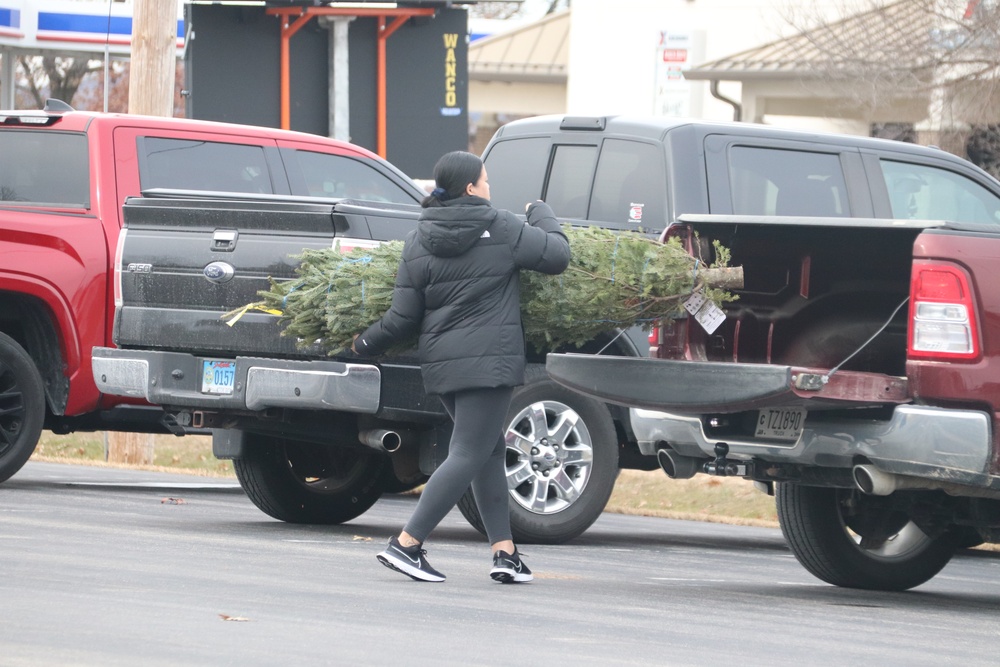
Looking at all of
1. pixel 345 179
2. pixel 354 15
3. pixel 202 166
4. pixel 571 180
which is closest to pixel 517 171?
pixel 571 180

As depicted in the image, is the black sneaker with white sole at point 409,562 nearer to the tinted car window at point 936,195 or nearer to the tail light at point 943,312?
the tail light at point 943,312

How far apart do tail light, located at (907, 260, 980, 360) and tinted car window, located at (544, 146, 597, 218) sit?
3362 millimetres

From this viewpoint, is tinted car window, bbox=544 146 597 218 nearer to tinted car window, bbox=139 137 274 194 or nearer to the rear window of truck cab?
the rear window of truck cab

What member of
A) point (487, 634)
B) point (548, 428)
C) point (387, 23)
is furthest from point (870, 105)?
point (487, 634)

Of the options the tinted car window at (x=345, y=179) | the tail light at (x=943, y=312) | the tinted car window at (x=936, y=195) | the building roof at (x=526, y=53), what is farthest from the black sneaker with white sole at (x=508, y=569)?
the building roof at (x=526, y=53)

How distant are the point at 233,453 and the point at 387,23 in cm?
1159

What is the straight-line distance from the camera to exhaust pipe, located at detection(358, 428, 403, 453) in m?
8.55

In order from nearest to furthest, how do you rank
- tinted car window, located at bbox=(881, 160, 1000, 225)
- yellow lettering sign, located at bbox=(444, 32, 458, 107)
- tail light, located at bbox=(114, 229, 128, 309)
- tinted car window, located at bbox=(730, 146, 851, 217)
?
tail light, located at bbox=(114, 229, 128, 309)
tinted car window, located at bbox=(730, 146, 851, 217)
tinted car window, located at bbox=(881, 160, 1000, 225)
yellow lettering sign, located at bbox=(444, 32, 458, 107)

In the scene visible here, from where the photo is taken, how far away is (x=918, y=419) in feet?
21.7

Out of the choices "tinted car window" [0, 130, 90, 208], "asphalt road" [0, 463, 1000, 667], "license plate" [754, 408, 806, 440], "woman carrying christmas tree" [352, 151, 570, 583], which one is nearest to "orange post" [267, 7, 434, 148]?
"tinted car window" [0, 130, 90, 208]

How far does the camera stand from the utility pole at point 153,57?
14.3m

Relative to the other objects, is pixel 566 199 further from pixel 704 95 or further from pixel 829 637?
pixel 704 95

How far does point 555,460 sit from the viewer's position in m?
8.94

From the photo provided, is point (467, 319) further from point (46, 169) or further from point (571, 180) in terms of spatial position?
point (46, 169)
